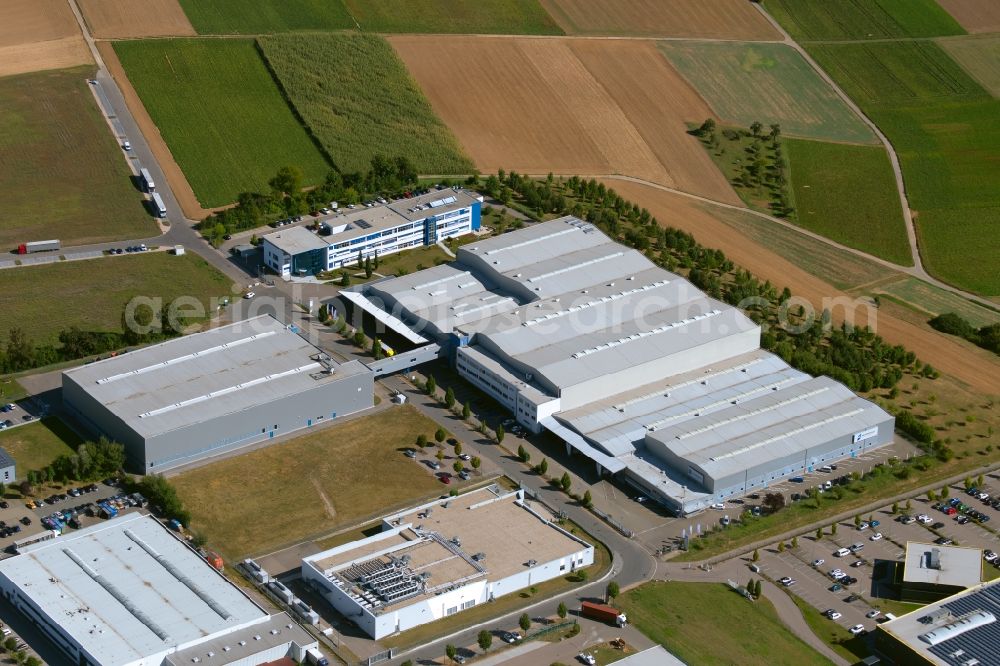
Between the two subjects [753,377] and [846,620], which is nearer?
[846,620]

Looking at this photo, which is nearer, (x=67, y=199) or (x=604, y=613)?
(x=604, y=613)

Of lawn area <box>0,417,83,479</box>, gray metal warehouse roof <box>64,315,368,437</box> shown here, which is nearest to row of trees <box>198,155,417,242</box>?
gray metal warehouse roof <box>64,315,368,437</box>

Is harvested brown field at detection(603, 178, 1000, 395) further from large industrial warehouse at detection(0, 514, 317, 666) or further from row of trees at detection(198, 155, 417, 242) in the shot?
large industrial warehouse at detection(0, 514, 317, 666)

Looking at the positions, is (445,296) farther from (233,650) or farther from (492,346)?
(233,650)

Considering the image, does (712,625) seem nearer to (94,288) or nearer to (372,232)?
(372,232)

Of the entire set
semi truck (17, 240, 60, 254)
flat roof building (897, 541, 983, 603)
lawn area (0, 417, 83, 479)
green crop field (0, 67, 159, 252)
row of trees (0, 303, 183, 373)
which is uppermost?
green crop field (0, 67, 159, 252)

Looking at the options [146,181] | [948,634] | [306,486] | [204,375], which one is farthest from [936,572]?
[146,181]

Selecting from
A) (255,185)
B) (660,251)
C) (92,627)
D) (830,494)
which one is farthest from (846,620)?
(255,185)

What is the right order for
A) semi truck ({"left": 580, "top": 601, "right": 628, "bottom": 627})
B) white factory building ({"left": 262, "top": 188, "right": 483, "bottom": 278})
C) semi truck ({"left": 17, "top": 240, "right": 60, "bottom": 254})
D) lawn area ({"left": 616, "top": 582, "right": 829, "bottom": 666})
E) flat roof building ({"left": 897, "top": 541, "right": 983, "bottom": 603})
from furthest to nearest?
semi truck ({"left": 17, "top": 240, "right": 60, "bottom": 254}) < white factory building ({"left": 262, "top": 188, "right": 483, "bottom": 278}) < flat roof building ({"left": 897, "top": 541, "right": 983, "bottom": 603}) < semi truck ({"left": 580, "top": 601, "right": 628, "bottom": 627}) < lawn area ({"left": 616, "top": 582, "right": 829, "bottom": 666})
